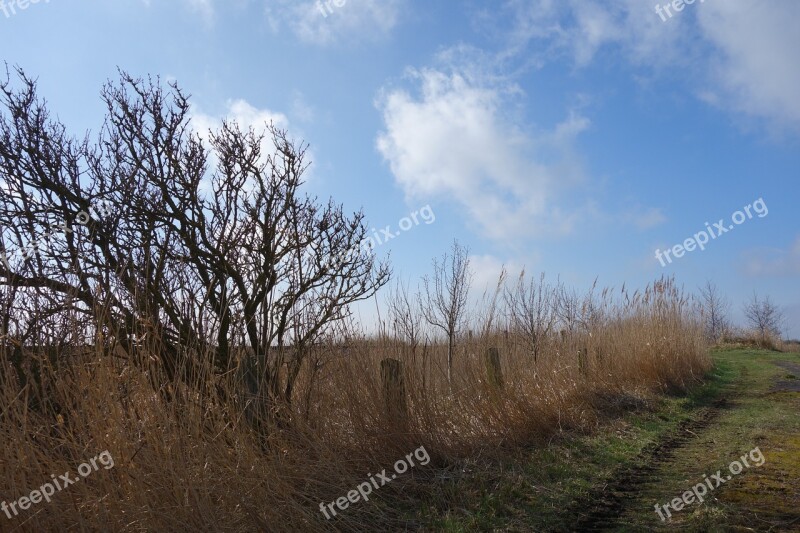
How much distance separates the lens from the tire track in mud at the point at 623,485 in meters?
4.18

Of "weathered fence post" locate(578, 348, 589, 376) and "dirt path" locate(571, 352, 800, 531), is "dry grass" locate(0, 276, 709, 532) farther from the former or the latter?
"weathered fence post" locate(578, 348, 589, 376)

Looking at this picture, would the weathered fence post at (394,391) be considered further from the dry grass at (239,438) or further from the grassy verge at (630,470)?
the grassy verge at (630,470)

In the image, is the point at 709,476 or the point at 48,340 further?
the point at 709,476

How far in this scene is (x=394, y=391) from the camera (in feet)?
16.4

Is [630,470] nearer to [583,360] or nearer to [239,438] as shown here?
[583,360]

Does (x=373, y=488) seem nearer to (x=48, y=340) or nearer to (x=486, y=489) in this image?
(x=486, y=489)

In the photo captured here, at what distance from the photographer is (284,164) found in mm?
6520

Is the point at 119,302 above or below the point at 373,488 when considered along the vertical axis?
above

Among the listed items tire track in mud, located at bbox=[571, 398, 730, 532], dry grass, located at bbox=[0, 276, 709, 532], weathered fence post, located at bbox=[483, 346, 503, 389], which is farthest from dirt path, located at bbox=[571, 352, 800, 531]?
weathered fence post, located at bbox=[483, 346, 503, 389]

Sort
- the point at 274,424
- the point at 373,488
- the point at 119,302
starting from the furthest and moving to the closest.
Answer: the point at 373,488
the point at 274,424
the point at 119,302

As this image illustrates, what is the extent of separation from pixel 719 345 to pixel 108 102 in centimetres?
3275

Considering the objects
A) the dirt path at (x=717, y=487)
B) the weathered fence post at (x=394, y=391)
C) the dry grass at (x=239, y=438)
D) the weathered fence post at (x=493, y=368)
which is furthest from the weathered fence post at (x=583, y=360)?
the weathered fence post at (x=394, y=391)

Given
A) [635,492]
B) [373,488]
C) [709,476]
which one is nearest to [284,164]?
[373,488]

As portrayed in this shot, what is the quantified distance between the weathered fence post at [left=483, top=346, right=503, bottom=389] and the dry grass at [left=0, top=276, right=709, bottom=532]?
9cm
